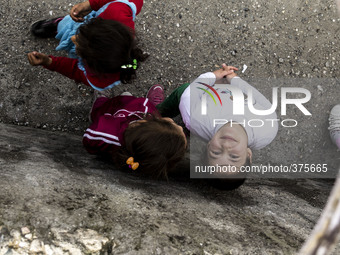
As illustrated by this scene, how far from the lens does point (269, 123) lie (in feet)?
7.16

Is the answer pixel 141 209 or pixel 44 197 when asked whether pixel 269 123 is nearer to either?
pixel 141 209

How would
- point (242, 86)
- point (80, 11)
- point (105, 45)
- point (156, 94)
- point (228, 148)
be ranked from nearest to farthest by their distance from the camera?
point (105, 45) < point (228, 148) < point (80, 11) < point (242, 86) < point (156, 94)

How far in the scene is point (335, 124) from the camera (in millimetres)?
2516

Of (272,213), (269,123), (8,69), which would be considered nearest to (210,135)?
(269,123)

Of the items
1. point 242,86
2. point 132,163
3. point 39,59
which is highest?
point 39,59

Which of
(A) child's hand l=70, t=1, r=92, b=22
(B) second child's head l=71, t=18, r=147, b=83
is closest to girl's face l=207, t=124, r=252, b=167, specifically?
(B) second child's head l=71, t=18, r=147, b=83

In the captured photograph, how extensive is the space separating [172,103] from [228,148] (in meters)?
0.66

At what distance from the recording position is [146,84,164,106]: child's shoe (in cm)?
235

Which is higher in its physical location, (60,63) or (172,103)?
(60,63)

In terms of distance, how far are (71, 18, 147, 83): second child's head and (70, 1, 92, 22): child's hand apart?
265 mm

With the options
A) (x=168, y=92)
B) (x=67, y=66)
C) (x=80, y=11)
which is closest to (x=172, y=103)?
(x=168, y=92)

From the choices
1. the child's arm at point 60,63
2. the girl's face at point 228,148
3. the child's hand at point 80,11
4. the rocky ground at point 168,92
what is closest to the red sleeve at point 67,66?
the child's arm at point 60,63

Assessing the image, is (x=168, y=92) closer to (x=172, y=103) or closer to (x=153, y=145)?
(x=172, y=103)

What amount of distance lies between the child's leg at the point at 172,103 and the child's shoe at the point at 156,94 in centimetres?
7
